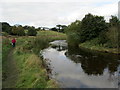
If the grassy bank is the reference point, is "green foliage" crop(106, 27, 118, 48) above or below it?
above

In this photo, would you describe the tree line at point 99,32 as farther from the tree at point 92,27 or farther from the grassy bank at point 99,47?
the grassy bank at point 99,47

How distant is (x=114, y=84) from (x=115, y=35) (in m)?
23.4

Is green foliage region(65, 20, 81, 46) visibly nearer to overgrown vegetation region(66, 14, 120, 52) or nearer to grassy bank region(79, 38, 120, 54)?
overgrown vegetation region(66, 14, 120, 52)

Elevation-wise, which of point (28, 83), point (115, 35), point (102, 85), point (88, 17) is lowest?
point (102, 85)

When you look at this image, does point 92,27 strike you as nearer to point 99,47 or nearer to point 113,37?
point 99,47

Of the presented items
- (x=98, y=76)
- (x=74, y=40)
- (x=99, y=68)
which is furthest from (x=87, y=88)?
(x=74, y=40)

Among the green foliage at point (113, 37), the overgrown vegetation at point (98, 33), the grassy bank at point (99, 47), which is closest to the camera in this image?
the green foliage at point (113, 37)

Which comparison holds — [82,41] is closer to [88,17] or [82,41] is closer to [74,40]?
[74,40]

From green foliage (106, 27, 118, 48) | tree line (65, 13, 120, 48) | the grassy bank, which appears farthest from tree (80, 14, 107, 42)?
green foliage (106, 27, 118, 48)

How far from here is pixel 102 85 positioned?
15.4m

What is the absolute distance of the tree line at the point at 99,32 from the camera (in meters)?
37.9

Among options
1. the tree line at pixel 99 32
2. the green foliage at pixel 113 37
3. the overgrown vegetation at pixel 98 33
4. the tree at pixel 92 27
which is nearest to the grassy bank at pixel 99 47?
the overgrown vegetation at pixel 98 33

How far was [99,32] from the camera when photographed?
1875 inches

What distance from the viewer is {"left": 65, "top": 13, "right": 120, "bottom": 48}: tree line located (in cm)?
3791
